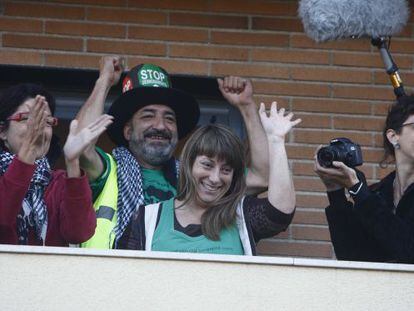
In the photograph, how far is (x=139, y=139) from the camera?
21.5ft

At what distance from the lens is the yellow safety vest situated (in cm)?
600

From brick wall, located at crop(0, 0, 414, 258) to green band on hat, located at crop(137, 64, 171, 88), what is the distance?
48 cm

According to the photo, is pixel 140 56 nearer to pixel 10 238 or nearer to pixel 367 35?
pixel 367 35

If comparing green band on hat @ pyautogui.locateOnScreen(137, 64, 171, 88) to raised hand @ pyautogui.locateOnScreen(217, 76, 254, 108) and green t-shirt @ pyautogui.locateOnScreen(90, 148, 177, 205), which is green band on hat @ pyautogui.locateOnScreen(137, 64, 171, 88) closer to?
raised hand @ pyautogui.locateOnScreen(217, 76, 254, 108)

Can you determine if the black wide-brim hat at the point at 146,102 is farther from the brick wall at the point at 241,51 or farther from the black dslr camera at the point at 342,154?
the black dslr camera at the point at 342,154

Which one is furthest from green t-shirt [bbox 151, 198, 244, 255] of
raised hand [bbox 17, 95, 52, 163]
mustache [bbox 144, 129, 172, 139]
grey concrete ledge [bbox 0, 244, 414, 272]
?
mustache [bbox 144, 129, 172, 139]

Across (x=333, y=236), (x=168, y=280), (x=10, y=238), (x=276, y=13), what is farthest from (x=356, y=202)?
(x=276, y=13)

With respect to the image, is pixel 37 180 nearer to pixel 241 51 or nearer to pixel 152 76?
pixel 152 76

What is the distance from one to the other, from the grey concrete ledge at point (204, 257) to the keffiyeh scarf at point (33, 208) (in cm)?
45

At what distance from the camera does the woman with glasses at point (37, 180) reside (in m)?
5.44

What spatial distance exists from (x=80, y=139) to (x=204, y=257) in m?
0.74

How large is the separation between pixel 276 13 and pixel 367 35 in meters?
1.08

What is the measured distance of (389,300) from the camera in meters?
5.32

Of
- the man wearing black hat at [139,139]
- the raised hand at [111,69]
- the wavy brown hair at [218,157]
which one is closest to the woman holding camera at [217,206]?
the wavy brown hair at [218,157]
